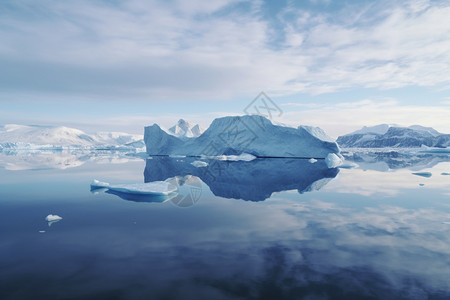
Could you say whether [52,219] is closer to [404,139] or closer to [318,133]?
[318,133]

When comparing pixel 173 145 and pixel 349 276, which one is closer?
pixel 349 276

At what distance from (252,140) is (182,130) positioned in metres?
18.6

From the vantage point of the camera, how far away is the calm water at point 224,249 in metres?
3.24

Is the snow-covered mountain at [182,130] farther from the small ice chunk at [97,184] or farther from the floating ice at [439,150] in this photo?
the floating ice at [439,150]

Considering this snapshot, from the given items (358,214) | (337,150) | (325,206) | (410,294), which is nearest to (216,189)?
(325,206)

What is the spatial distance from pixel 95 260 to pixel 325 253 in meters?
3.54

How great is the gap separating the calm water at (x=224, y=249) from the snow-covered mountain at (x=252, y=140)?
855 inches

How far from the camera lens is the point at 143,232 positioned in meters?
5.23

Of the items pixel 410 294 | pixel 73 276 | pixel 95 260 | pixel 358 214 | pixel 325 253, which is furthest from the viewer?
pixel 358 214

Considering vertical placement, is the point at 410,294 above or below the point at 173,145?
below

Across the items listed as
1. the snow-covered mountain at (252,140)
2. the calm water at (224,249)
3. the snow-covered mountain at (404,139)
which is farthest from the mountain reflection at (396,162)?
the snow-covered mountain at (404,139)

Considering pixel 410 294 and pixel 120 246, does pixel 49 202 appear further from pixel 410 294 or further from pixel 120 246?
pixel 410 294

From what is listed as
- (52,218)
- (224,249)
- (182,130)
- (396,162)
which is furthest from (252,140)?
(224,249)

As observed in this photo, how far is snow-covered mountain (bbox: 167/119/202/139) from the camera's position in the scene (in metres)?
43.8
